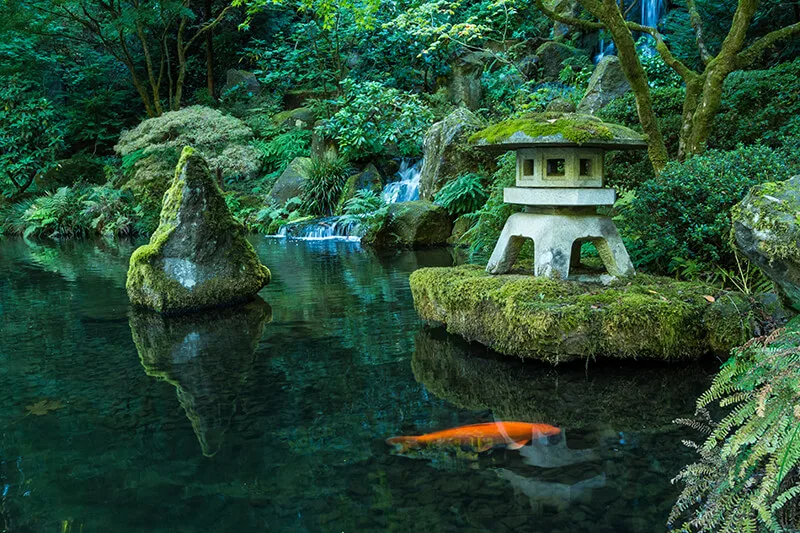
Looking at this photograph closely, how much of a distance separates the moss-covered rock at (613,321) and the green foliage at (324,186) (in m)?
12.9

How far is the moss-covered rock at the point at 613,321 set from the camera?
480cm

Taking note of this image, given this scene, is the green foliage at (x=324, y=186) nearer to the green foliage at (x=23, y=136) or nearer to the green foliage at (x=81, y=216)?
the green foliage at (x=81, y=216)

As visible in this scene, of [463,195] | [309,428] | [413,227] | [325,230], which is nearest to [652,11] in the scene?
[463,195]

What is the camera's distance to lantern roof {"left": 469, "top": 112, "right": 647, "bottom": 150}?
5.48 m

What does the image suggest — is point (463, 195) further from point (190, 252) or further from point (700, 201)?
point (700, 201)

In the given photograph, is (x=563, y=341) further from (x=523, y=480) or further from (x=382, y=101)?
(x=382, y=101)

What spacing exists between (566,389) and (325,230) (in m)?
12.5

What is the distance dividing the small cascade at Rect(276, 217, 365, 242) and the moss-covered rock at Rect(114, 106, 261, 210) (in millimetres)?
2679

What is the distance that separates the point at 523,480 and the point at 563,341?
182cm

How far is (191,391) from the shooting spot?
4824 millimetres

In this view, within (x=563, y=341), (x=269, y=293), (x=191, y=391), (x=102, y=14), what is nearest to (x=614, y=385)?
(x=563, y=341)

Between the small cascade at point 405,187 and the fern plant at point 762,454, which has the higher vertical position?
the small cascade at point 405,187

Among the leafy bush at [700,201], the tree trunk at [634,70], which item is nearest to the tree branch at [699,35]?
the tree trunk at [634,70]

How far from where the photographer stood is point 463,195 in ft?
44.8
